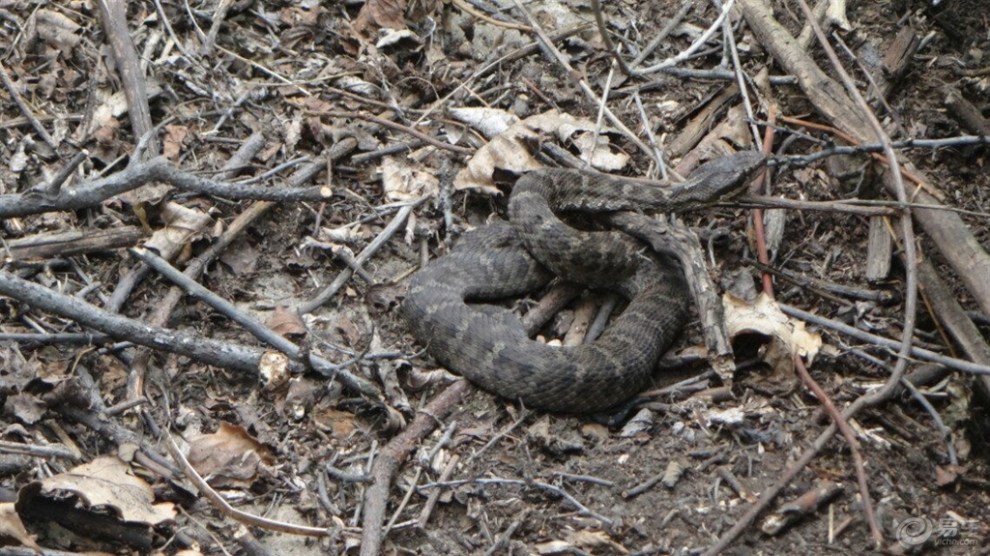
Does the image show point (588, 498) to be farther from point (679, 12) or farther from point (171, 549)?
point (679, 12)

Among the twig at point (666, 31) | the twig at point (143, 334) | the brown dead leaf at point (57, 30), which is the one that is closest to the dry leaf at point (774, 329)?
the twig at point (143, 334)

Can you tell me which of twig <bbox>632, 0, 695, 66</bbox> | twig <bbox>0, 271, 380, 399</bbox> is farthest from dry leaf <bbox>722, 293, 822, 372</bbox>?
twig <bbox>632, 0, 695, 66</bbox>

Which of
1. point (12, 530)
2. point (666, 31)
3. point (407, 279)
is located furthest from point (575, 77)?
point (12, 530)

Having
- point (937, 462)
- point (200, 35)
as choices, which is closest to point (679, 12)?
point (200, 35)

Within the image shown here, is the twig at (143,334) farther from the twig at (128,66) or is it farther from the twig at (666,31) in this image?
the twig at (666,31)

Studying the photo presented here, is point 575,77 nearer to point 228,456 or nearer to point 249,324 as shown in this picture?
point 249,324

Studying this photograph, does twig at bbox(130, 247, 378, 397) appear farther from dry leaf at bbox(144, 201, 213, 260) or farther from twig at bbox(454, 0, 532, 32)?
twig at bbox(454, 0, 532, 32)
